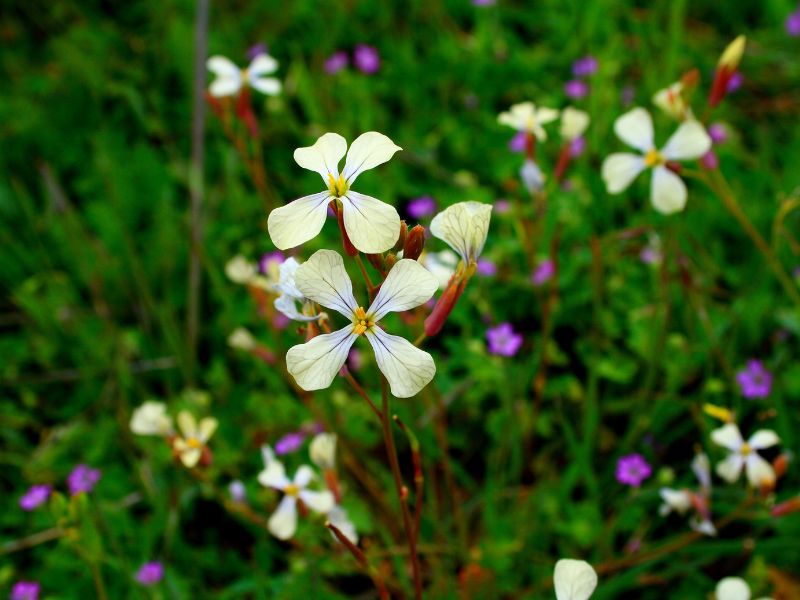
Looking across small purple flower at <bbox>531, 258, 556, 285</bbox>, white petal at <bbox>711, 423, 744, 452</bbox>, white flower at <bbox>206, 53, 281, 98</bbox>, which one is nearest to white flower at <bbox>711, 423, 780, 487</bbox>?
white petal at <bbox>711, 423, 744, 452</bbox>

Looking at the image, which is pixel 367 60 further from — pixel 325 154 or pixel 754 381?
pixel 325 154

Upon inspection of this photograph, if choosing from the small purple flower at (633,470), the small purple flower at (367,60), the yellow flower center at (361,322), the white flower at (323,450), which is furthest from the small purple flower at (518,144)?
the yellow flower center at (361,322)

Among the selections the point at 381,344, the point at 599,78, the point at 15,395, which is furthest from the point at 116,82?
the point at 381,344

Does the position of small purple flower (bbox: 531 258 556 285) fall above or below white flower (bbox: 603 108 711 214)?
above

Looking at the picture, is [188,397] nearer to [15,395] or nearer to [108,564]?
[108,564]

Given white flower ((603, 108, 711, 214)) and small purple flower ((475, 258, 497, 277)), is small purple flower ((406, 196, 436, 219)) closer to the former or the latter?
small purple flower ((475, 258, 497, 277))

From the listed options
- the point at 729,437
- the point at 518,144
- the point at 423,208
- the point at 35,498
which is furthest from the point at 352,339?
the point at 518,144
